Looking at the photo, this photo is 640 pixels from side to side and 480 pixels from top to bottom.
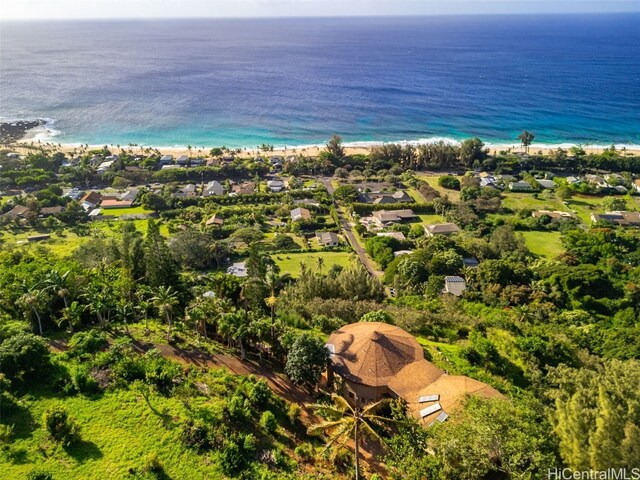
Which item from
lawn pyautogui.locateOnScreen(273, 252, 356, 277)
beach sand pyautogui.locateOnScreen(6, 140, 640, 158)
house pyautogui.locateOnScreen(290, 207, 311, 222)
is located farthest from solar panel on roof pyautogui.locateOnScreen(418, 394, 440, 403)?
beach sand pyautogui.locateOnScreen(6, 140, 640, 158)

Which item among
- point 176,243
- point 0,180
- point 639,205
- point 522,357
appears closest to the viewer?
point 522,357

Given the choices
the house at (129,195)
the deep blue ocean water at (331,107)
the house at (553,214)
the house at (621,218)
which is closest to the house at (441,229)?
the house at (553,214)

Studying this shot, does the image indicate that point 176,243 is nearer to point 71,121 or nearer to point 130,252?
point 130,252

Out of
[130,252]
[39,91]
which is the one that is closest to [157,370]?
[130,252]

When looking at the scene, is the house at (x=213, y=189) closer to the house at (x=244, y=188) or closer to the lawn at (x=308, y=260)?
the house at (x=244, y=188)

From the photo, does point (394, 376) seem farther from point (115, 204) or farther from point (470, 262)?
point (115, 204)

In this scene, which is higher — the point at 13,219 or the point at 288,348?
the point at 288,348
